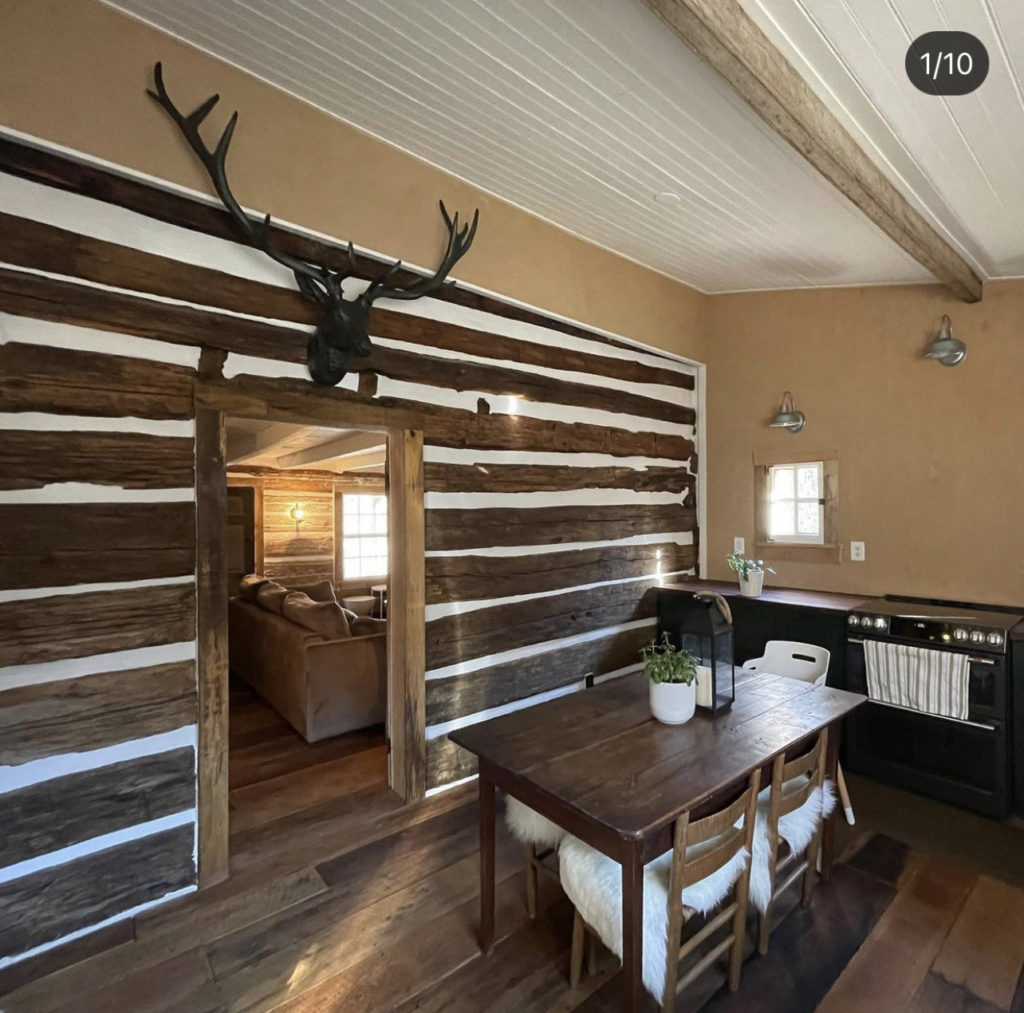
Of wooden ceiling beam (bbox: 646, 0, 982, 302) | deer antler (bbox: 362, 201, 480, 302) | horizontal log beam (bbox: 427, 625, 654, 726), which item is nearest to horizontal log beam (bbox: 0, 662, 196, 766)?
horizontal log beam (bbox: 427, 625, 654, 726)

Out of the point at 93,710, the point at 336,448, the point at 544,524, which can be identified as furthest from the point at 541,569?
the point at 336,448

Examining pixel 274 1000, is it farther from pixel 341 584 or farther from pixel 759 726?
pixel 341 584

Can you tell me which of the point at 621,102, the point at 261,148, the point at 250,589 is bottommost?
the point at 250,589

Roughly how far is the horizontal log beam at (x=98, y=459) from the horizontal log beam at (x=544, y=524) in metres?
Answer: 1.25

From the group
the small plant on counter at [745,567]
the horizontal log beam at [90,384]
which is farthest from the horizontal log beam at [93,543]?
the small plant on counter at [745,567]

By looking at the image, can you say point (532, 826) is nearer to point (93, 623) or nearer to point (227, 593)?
point (227, 593)

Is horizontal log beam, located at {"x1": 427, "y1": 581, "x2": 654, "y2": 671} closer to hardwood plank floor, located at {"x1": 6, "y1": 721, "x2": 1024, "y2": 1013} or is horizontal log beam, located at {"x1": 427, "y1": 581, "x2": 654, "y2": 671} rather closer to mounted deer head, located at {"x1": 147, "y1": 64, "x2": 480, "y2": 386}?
hardwood plank floor, located at {"x1": 6, "y1": 721, "x2": 1024, "y2": 1013}

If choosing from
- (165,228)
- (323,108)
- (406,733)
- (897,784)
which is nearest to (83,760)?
(406,733)

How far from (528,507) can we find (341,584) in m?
5.52

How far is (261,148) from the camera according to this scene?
2338 mm

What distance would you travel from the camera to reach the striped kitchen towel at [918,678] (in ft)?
9.41

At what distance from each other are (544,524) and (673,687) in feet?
5.63

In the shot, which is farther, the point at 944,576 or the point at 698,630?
the point at 944,576

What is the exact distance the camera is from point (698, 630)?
2168 mm
